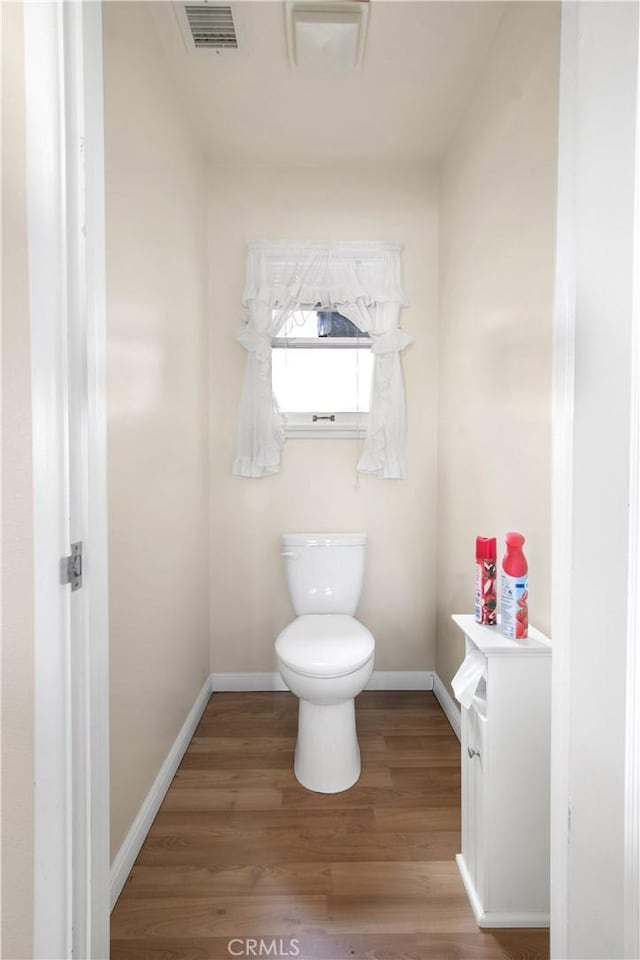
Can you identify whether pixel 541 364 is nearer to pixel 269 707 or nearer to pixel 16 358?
pixel 16 358

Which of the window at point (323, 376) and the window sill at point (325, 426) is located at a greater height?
the window at point (323, 376)

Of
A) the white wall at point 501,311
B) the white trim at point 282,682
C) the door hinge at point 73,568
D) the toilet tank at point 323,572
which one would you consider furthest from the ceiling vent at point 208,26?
the white trim at point 282,682

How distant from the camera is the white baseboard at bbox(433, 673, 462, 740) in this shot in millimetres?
2069

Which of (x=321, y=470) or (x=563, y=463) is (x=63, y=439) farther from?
(x=321, y=470)

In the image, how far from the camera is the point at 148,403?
159 centimetres

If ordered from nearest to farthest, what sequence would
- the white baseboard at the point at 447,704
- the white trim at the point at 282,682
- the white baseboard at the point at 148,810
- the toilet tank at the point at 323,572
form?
the white baseboard at the point at 148,810
the white baseboard at the point at 447,704
the toilet tank at the point at 323,572
the white trim at the point at 282,682

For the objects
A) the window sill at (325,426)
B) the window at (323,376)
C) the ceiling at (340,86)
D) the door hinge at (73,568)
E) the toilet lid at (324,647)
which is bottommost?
the toilet lid at (324,647)

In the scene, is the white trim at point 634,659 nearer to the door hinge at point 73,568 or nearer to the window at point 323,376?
the door hinge at point 73,568

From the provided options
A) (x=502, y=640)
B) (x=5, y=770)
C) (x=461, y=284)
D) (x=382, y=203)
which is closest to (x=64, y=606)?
(x=5, y=770)

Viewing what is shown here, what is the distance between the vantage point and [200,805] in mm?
1656

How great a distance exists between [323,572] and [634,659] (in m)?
1.60

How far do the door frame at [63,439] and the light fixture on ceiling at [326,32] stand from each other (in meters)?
1.01

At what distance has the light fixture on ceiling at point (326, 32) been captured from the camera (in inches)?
59.4

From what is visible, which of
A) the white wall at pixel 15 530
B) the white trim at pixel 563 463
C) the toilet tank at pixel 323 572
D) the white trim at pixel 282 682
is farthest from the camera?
the white trim at pixel 282 682
